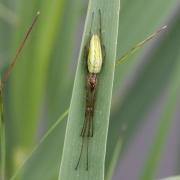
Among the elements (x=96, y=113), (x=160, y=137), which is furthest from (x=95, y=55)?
(x=160, y=137)

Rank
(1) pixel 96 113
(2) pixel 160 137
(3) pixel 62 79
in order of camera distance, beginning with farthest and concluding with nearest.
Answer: (3) pixel 62 79, (2) pixel 160 137, (1) pixel 96 113

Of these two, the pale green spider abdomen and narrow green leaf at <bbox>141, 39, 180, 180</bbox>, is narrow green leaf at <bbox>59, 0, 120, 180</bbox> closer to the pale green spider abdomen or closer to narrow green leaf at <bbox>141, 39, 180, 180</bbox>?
the pale green spider abdomen

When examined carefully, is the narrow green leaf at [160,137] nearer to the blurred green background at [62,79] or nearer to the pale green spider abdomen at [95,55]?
the blurred green background at [62,79]

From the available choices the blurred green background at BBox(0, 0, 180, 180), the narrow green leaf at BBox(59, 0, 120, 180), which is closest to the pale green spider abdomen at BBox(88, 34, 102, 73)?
the narrow green leaf at BBox(59, 0, 120, 180)

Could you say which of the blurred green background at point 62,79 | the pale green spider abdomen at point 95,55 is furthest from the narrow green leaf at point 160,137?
the pale green spider abdomen at point 95,55

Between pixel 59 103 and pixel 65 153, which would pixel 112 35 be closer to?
pixel 65 153

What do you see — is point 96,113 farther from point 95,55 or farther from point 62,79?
point 62,79
